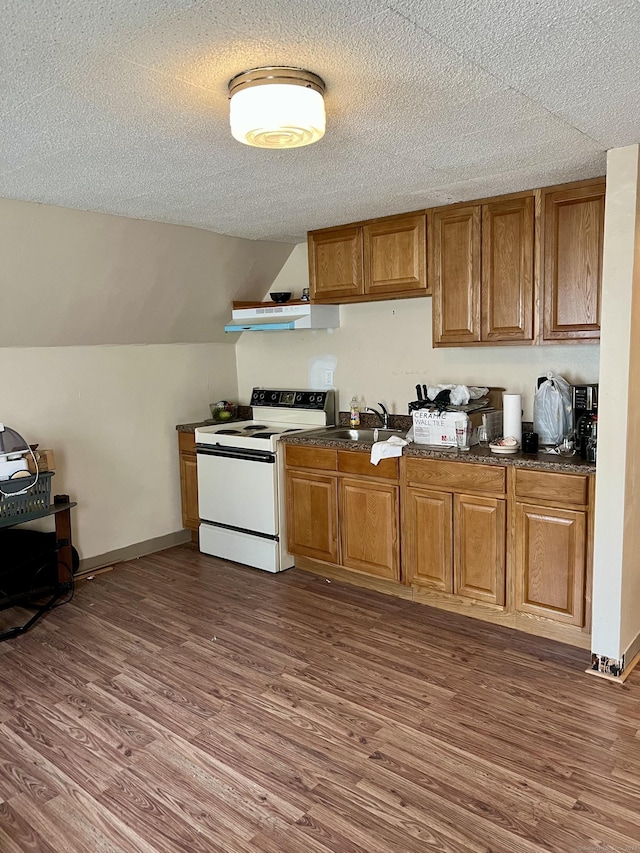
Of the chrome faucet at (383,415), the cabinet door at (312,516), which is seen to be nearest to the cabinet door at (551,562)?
the cabinet door at (312,516)

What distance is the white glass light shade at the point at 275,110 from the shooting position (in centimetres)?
178

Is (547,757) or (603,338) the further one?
(603,338)

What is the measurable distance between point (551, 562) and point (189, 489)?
2691 millimetres

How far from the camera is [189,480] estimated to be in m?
4.71

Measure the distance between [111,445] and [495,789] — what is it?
126 inches

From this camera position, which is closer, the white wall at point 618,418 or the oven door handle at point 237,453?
→ the white wall at point 618,418

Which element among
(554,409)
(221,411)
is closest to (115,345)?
(221,411)

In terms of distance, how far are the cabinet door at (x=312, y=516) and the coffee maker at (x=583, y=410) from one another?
1.41 m

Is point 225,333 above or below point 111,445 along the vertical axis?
above

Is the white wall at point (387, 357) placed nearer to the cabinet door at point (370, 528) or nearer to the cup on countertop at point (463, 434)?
the cup on countertop at point (463, 434)

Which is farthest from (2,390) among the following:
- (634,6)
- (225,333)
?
(634,6)

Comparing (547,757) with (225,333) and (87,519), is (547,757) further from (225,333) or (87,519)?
(225,333)

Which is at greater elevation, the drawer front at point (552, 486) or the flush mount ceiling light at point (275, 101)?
the flush mount ceiling light at point (275, 101)

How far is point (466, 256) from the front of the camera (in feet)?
11.1
